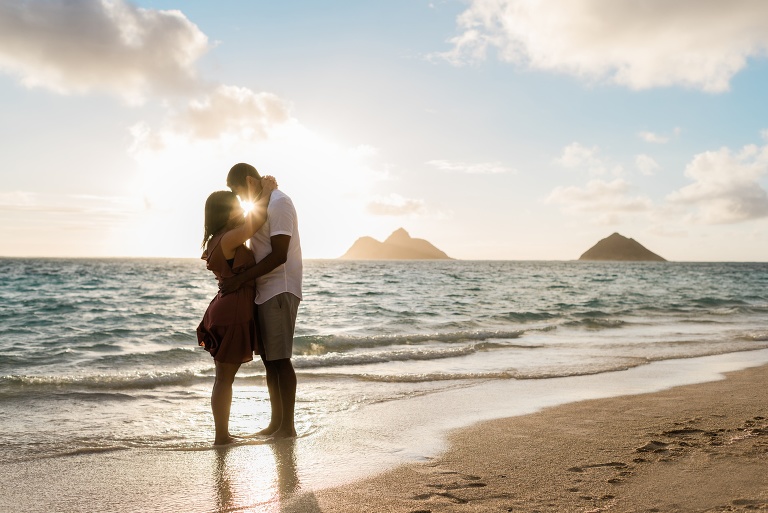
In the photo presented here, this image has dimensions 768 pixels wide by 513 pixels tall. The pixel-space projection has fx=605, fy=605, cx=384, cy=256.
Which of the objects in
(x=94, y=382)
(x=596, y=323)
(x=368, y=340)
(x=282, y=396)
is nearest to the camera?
(x=282, y=396)

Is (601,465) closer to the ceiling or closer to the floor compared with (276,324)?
closer to the floor

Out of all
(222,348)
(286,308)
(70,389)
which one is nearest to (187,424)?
(222,348)

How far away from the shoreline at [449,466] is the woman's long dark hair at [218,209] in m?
1.67

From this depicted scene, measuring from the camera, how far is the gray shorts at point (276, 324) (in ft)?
15.2

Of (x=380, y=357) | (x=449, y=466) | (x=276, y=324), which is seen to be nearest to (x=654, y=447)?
(x=449, y=466)

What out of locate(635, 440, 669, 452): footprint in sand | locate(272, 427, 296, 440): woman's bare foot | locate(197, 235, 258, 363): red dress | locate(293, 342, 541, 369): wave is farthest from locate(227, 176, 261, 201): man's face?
locate(293, 342, 541, 369): wave

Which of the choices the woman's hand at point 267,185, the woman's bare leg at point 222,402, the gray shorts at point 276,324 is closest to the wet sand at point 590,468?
the gray shorts at point 276,324

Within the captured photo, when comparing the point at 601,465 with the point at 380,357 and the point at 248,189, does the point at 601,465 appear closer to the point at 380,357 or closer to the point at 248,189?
the point at 248,189

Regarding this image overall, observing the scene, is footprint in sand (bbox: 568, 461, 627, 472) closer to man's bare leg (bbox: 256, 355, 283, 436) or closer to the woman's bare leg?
man's bare leg (bbox: 256, 355, 283, 436)

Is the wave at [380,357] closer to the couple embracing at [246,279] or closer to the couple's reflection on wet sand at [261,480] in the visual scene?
the couple embracing at [246,279]

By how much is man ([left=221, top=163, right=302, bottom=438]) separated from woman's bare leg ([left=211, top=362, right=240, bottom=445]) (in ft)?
0.97

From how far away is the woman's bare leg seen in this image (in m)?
4.66

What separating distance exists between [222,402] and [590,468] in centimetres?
270

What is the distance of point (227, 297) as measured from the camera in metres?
4.61
